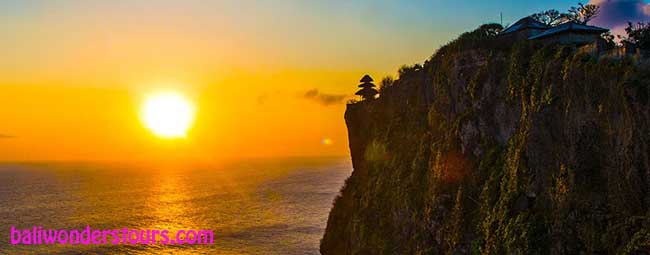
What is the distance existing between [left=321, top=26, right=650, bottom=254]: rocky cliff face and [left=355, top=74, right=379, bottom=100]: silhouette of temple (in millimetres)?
10246

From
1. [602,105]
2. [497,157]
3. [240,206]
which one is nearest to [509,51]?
[497,157]

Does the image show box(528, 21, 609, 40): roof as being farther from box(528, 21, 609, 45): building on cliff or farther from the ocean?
the ocean

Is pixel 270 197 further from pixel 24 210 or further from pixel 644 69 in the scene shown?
pixel 644 69

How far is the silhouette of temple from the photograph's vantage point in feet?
191

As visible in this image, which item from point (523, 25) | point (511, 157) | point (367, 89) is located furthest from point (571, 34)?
point (367, 89)

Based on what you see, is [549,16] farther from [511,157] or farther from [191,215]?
[191,215]

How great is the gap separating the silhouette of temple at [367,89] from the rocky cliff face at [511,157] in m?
10.2

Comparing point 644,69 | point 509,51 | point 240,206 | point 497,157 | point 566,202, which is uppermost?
point 509,51

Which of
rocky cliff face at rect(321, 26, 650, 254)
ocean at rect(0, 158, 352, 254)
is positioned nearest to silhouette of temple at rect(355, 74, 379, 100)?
rocky cliff face at rect(321, 26, 650, 254)

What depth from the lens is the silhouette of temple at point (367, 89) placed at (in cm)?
5809

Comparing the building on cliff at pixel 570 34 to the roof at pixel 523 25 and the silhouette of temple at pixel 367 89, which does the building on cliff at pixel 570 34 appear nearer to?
the roof at pixel 523 25

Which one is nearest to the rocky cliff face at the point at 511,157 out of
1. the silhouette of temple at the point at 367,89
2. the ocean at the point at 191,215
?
the silhouette of temple at the point at 367,89

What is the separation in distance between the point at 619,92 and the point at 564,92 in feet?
10.7

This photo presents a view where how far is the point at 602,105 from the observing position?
22.6 meters
